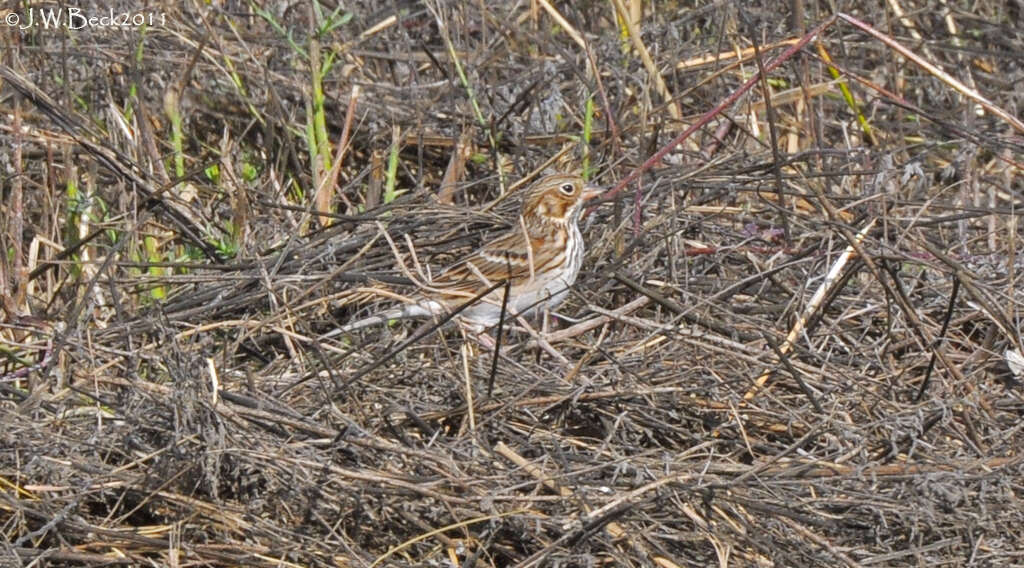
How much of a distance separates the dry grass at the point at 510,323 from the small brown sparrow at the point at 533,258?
0.43ft

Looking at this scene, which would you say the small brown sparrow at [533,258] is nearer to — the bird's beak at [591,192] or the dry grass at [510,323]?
the bird's beak at [591,192]

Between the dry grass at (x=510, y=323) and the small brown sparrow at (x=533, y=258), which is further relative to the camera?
the small brown sparrow at (x=533, y=258)

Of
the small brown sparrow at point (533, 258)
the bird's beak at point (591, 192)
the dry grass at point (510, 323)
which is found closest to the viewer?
the dry grass at point (510, 323)

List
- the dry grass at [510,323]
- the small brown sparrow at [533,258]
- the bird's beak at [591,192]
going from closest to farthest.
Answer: the dry grass at [510,323] < the small brown sparrow at [533,258] < the bird's beak at [591,192]

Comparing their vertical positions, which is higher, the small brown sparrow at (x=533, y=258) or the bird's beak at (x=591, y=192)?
the bird's beak at (x=591, y=192)

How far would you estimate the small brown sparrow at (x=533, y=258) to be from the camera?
538cm

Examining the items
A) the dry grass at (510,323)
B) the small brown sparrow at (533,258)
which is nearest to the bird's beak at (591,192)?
the small brown sparrow at (533,258)

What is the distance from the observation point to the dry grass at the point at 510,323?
3832mm

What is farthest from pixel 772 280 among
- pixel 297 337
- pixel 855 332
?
pixel 297 337

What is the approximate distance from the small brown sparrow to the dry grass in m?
0.13

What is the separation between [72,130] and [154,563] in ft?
7.60

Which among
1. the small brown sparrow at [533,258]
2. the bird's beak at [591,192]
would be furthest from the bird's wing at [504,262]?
the bird's beak at [591,192]

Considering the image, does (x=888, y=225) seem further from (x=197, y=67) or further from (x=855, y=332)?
(x=197, y=67)

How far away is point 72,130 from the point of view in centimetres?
564
